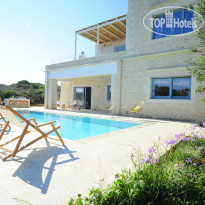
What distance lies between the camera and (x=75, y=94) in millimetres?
17078

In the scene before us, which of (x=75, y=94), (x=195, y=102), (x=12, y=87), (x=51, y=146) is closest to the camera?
(x=51, y=146)

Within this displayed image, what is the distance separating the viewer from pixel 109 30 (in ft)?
45.8

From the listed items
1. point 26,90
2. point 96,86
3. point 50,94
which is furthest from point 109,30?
point 26,90

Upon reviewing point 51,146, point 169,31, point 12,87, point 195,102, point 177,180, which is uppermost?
point 169,31

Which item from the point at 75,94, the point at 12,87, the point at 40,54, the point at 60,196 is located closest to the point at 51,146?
the point at 60,196

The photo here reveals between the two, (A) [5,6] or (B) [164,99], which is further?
(A) [5,6]

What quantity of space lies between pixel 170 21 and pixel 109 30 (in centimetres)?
622

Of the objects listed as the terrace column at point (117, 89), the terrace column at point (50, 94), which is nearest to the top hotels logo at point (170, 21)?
the terrace column at point (117, 89)

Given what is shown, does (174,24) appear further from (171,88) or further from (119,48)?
(119,48)

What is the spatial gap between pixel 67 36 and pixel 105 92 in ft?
23.4

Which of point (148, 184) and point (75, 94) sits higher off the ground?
point (75, 94)

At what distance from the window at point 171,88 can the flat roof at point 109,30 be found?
18.4 ft

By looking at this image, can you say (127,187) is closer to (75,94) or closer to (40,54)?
(75,94)

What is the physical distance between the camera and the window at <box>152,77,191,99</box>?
27.9 ft
